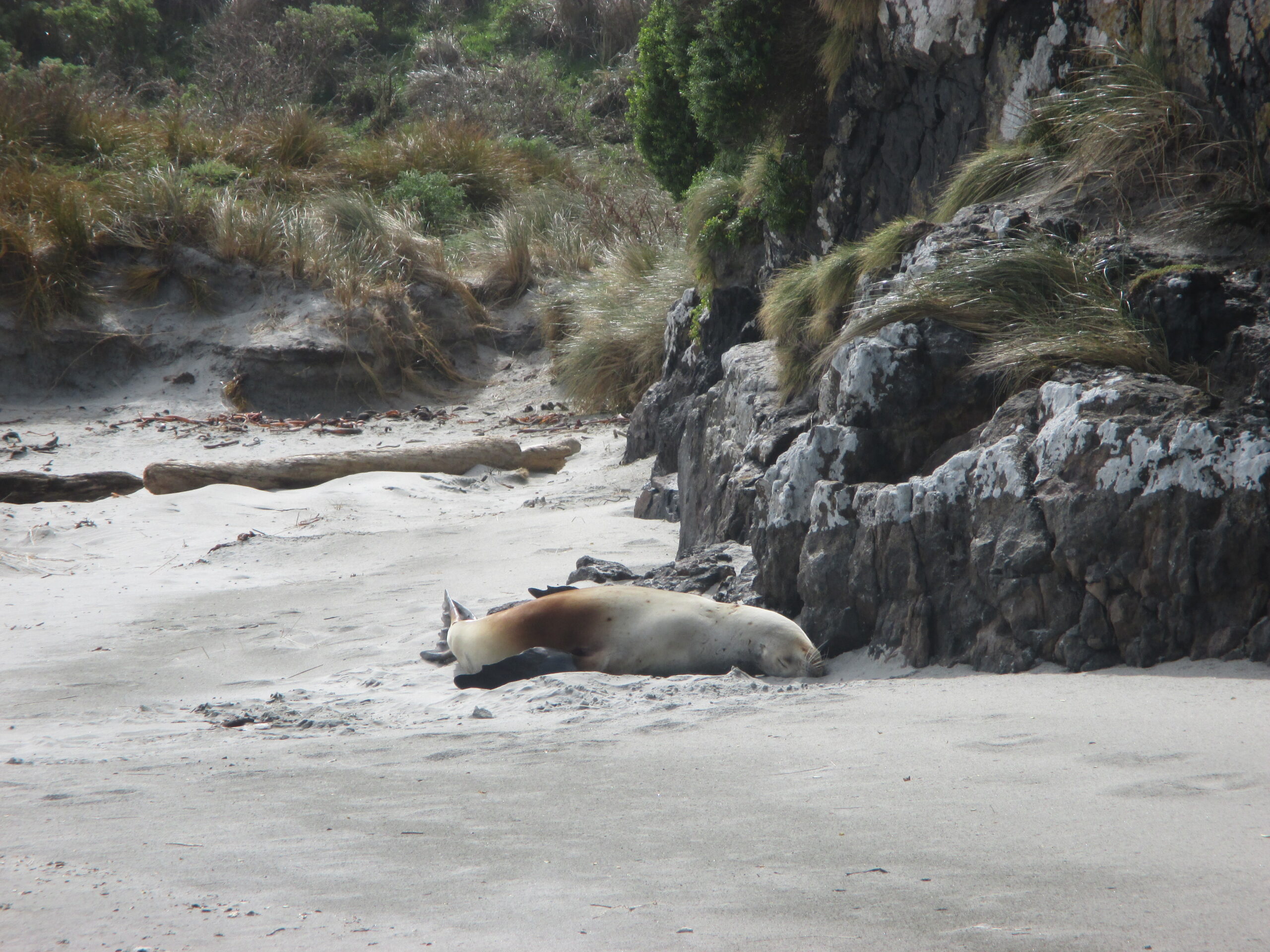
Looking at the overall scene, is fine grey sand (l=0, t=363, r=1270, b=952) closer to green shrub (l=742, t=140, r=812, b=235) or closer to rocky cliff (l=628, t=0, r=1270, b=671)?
rocky cliff (l=628, t=0, r=1270, b=671)

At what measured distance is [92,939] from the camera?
163 cm

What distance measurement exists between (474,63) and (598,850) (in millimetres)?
23953

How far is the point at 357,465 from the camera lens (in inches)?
379

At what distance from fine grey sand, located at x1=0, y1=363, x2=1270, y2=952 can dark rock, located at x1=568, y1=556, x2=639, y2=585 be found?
1.10 meters

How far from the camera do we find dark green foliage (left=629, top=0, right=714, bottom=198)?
8.95m

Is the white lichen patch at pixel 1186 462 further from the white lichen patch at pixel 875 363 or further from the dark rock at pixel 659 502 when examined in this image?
the dark rock at pixel 659 502

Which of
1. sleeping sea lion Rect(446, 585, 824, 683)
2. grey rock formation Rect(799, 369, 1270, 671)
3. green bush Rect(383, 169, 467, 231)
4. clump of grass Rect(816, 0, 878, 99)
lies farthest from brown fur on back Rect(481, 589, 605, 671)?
green bush Rect(383, 169, 467, 231)

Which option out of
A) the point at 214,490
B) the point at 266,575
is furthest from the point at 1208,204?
the point at 214,490

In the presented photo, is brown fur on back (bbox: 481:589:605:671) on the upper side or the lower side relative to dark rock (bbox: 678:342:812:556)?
lower

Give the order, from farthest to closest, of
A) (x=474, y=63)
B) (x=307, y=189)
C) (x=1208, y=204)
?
(x=474, y=63) → (x=307, y=189) → (x=1208, y=204)

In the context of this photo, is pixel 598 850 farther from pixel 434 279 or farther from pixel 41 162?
pixel 41 162

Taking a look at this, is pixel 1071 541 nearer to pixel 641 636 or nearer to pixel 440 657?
pixel 641 636

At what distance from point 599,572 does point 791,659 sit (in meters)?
1.77

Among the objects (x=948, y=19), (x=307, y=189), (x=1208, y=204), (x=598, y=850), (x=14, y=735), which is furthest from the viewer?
(x=307, y=189)
